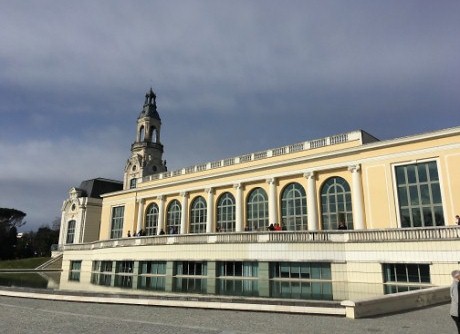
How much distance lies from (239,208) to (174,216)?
1009 centimetres

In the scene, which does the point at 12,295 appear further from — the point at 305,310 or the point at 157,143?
the point at 157,143

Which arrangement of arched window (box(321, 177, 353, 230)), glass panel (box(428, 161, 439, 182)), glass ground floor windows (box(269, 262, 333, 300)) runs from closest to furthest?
glass ground floor windows (box(269, 262, 333, 300))
glass panel (box(428, 161, 439, 182))
arched window (box(321, 177, 353, 230))

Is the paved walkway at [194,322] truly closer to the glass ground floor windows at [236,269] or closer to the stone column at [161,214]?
the glass ground floor windows at [236,269]

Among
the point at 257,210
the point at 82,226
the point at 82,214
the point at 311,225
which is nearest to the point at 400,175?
the point at 311,225

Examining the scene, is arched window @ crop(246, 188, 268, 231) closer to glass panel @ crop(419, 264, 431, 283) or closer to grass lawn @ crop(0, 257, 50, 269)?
glass panel @ crop(419, 264, 431, 283)

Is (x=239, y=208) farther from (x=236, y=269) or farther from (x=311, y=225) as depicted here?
(x=236, y=269)

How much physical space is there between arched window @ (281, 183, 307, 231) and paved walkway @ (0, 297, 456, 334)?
20.5 m

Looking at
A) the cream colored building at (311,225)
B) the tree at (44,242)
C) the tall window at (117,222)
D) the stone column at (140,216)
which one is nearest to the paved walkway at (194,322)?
the cream colored building at (311,225)

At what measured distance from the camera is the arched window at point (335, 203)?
1212 inches

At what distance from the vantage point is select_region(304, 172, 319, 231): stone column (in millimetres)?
31922

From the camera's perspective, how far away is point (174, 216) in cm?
4400

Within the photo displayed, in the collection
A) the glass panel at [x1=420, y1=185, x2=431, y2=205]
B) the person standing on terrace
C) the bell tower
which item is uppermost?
the bell tower

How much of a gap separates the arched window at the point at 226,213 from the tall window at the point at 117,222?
1656 cm

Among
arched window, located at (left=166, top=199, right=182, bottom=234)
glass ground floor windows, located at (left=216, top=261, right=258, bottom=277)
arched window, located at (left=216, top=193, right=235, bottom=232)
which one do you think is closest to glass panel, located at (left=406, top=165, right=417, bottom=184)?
glass ground floor windows, located at (left=216, top=261, right=258, bottom=277)
